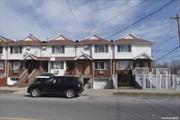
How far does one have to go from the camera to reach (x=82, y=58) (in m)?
49.5

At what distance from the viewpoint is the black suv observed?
81.4ft

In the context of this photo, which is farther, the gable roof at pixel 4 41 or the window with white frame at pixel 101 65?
the gable roof at pixel 4 41

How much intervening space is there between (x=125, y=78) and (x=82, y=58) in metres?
7.33

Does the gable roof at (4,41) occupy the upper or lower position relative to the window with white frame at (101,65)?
upper

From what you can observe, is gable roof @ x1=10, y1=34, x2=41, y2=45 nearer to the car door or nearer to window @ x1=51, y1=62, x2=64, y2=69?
window @ x1=51, y1=62, x2=64, y2=69

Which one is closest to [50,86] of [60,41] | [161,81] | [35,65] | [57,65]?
[161,81]

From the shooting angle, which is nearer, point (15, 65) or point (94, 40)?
point (94, 40)

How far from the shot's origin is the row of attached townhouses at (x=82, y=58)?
4944cm

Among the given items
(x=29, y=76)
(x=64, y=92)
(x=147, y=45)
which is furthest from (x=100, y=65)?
(x=64, y=92)

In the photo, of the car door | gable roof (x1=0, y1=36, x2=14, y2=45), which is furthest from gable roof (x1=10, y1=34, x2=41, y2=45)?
the car door

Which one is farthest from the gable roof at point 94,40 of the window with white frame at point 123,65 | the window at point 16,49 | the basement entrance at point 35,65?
the window at point 16,49

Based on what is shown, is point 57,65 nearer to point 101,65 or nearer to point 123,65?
point 101,65

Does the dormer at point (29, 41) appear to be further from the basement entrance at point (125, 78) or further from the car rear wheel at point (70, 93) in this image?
the car rear wheel at point (70, 93)

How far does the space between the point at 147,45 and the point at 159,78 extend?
15.8 meters
